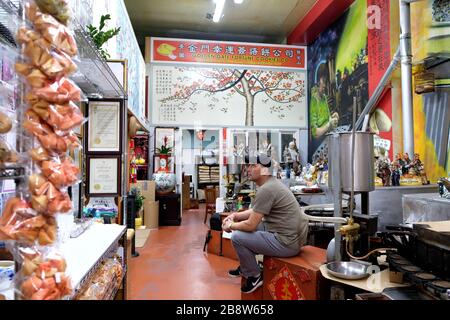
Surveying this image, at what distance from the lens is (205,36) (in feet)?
30.2

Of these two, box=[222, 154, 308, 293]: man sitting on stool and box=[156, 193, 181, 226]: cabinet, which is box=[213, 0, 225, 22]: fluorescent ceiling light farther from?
box=[222, 154, 308, 293]: man sitting on stool

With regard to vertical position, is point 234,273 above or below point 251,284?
below

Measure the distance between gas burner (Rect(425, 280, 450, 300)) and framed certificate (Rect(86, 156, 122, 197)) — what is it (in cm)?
195

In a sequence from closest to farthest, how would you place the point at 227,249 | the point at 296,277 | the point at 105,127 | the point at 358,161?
the point at 358,161, the point at 296,277, the point at 105,127, the point at 227,249

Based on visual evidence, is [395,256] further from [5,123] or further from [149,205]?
[149,205]

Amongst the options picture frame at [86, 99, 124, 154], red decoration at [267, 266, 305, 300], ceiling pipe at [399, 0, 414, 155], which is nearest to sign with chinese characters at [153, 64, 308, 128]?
ceiling pipe at [399, 0, 414, 155]

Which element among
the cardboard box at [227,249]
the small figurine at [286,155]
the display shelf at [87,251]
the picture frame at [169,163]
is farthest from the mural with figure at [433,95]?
the picture frame at [169,163]

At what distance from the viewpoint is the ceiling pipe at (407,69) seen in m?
4.13

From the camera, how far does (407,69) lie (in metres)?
4.18

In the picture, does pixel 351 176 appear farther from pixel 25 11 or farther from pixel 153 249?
pixel 153 249

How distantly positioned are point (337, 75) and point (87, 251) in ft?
22.0

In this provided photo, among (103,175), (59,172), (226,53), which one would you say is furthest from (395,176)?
(226,53)

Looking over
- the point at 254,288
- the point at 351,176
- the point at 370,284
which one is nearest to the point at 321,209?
the point at 254,288

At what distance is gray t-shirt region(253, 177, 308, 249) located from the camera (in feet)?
8.91
